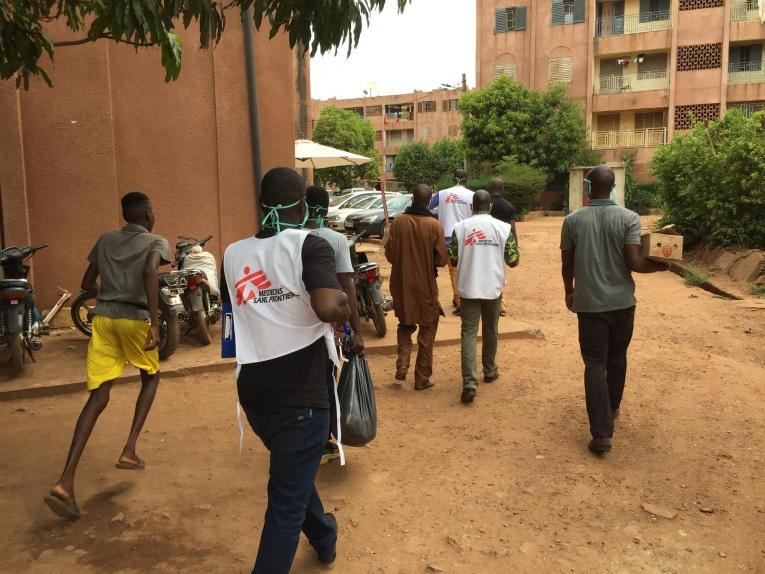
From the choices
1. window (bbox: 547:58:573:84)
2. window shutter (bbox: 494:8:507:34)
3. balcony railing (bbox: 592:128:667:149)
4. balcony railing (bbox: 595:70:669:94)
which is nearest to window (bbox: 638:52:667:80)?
balcony railing (bbox: 595:70:669:94)

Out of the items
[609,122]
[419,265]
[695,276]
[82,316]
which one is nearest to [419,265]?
[419,265]

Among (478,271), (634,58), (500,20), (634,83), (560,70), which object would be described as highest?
(500,20)

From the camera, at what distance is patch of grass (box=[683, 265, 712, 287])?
11.3m

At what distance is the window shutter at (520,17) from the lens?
3444 cm

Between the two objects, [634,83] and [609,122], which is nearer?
[634,83]

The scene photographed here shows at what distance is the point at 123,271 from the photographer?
13.5 feet

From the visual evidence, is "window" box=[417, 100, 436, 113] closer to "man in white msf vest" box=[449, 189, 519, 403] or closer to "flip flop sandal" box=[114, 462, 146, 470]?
"man in white msf vest" box=[449, 189, 519, 403]

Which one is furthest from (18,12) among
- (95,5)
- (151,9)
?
(151,9)

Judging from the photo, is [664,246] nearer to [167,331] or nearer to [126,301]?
[126,301]

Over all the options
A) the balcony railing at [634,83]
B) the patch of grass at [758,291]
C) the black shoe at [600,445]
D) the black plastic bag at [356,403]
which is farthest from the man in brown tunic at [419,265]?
the balcony railing at [634,83]

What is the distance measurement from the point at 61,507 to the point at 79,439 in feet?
1.20

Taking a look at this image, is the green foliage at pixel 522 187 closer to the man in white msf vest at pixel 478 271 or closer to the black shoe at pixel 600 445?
the man in white msf vest at pixel 478 271

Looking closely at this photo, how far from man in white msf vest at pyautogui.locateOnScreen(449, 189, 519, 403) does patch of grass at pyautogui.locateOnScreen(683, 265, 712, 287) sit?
6565mm

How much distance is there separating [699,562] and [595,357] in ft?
5.12
